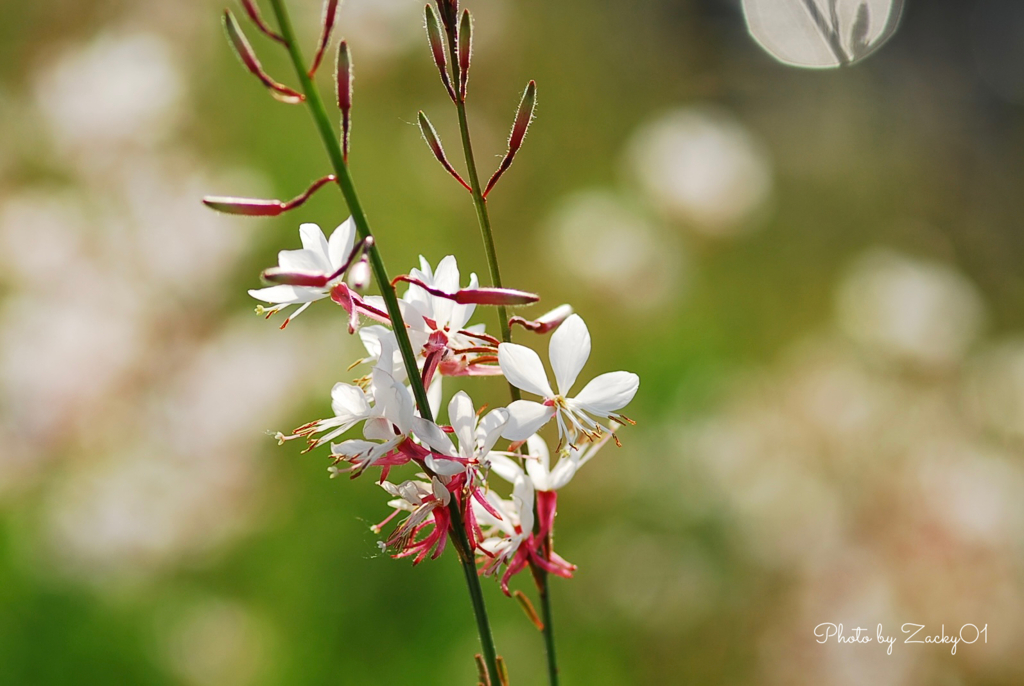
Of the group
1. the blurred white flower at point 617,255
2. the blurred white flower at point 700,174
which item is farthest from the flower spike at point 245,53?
the blurred white flower at point 700,174

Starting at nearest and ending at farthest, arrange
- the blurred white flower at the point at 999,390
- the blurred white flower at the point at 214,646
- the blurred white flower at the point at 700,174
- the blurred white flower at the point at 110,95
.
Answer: the blurred white flower at the point at 214,646 → the blurred white flower at the point at 110,95 → the blurred white flower at the point at 999,390 → the blurred white flower at the point at 700,174

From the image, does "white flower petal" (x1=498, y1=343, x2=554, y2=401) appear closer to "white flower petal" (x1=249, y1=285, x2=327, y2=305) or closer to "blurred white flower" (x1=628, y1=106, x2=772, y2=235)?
"white flower petal" (x1=249, y1=285, x2=327, y2=305)

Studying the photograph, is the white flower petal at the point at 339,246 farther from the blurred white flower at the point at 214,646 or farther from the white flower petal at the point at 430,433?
the blurred white flower at the point at 214,646

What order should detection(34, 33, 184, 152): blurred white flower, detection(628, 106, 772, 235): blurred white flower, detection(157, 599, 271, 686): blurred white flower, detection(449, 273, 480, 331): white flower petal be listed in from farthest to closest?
detection(628, 106, 772, 235): blurred white flower → detection(34, 33, 184, 152): blurred white flower → detection(157, 599, 271, 686): blurred white flower → detection(449, 273, 480, 331): white flower petal

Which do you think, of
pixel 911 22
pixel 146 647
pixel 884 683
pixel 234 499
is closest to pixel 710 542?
pixel 884 683

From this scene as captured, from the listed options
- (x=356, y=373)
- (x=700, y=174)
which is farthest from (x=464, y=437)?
(x=700, y=174)

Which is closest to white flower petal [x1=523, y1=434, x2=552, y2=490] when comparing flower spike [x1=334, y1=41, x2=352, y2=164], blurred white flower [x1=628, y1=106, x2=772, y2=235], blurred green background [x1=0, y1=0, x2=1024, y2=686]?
flower spike [x1=334, y1=41, x2=352, y2=164]

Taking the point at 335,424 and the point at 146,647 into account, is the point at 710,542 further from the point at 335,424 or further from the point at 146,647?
the point at 335,424
